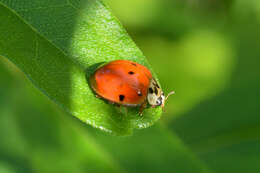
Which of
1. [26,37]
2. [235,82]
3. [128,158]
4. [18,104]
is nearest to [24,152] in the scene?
[18,104]

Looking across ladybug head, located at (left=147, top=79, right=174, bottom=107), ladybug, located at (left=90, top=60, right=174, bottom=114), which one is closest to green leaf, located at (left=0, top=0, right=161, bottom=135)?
ladybug, located at (left=90, top=60, right=174, bottom=114)

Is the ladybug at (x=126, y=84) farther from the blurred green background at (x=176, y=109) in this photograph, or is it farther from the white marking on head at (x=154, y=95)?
the blurred green background at (x=176, y=109)

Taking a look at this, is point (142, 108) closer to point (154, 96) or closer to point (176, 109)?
point (154, 96)

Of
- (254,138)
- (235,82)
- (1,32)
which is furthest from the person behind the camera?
(235,82)

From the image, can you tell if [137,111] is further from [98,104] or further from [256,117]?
[256,117]

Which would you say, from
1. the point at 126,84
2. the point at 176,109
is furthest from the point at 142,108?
the point at 176,109

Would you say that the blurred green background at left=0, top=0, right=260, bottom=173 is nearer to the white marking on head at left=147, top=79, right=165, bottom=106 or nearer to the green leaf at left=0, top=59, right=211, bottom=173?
the green leaf at left=0, top=59, right=211, bottom=173

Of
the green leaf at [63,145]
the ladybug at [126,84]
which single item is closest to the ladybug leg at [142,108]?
the ladybug at [126,84]
